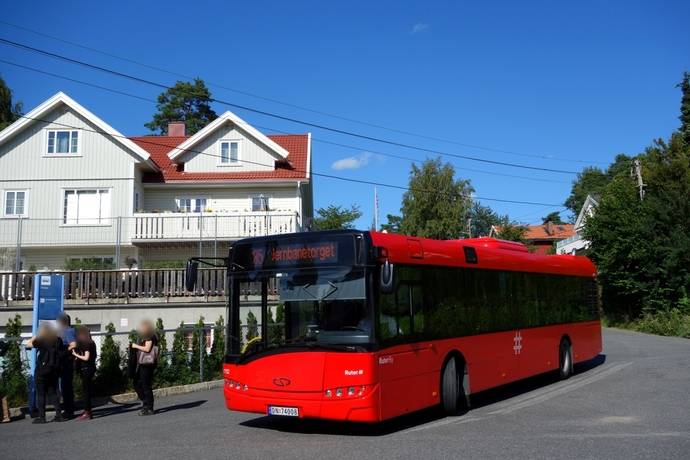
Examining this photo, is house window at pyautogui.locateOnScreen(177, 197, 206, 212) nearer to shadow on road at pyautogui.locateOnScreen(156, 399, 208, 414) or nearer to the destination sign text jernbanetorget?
shadow on road at pyautogui.locateOnScreen(156, 399, 208, 414)

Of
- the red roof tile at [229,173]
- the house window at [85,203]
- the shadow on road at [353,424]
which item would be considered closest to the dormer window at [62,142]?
the house window at [85,203]

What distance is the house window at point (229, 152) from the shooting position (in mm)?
31578

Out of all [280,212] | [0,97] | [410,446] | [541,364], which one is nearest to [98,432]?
[410,446]

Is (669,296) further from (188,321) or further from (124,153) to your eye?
(124,153)

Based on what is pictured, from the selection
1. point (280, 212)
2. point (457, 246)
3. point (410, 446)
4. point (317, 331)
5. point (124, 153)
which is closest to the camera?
point (410, 446)

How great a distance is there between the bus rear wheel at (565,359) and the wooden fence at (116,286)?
10622 mm

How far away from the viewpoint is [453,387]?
9930 mm

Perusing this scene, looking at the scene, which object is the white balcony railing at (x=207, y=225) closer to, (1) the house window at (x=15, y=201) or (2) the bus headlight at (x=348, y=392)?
(1) the house window at (x=15, y=201)

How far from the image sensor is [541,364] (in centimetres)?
1324

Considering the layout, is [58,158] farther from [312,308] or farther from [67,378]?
[312,308]

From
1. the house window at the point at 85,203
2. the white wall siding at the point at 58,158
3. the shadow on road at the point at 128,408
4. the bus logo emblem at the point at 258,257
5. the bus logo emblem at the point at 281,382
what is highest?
the white wall siding at the point at 58,158

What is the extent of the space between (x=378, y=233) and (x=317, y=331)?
1.55 metres

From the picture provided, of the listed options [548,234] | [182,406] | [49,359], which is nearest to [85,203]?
Result: [182,406]

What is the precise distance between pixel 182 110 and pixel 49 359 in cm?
5405
